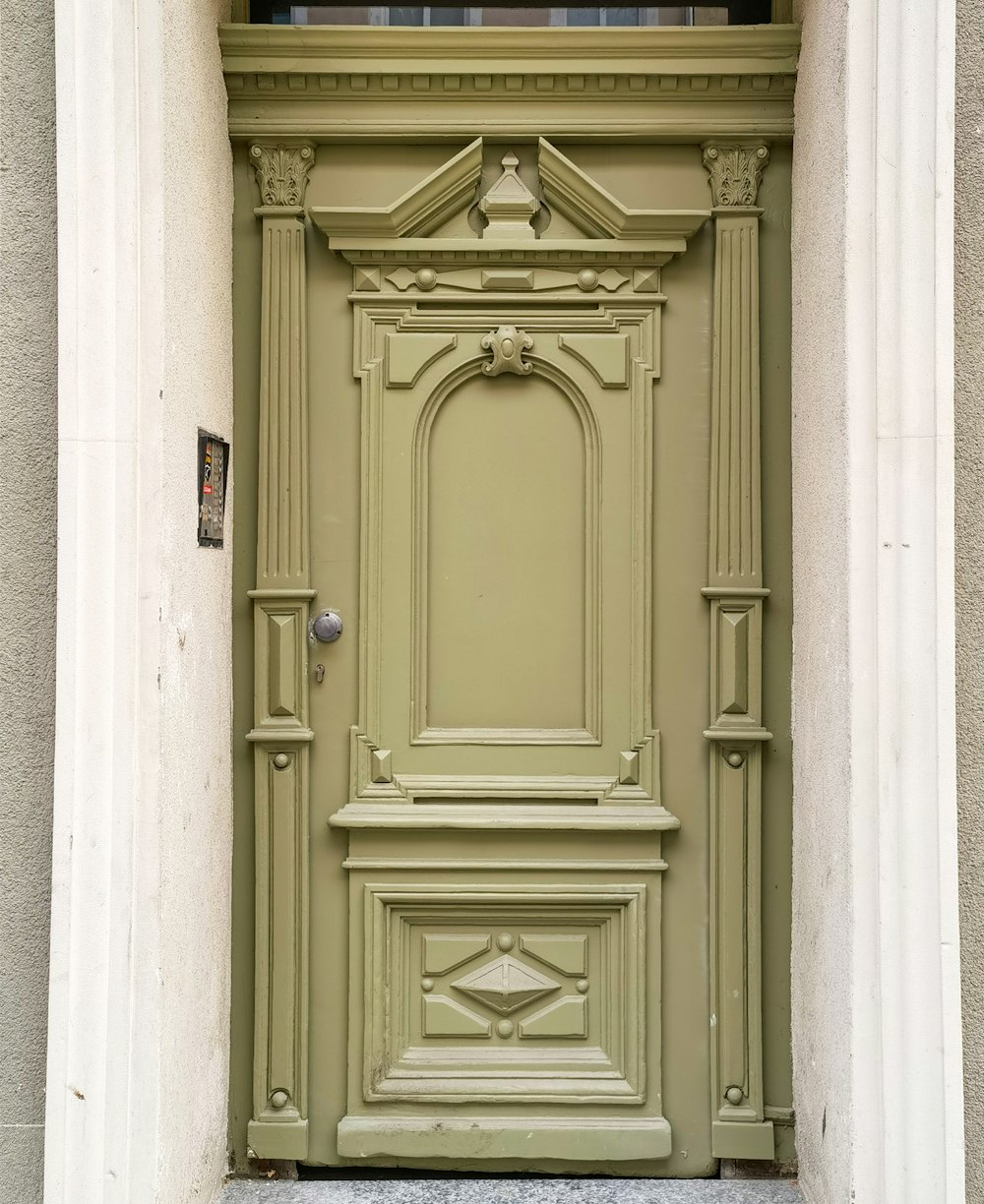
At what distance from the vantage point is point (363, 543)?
2369mm

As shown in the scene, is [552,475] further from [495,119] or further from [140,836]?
[140,836]

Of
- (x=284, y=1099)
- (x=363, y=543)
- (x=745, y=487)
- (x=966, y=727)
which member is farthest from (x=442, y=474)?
(x=284, y=1099)

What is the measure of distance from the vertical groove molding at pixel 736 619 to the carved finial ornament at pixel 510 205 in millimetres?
449

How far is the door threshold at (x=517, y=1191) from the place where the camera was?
224 cm

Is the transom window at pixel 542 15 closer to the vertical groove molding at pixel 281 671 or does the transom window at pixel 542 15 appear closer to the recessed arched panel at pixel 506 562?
the vertical groove molding at pixel 281 671

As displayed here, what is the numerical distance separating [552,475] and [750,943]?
4.06 feet

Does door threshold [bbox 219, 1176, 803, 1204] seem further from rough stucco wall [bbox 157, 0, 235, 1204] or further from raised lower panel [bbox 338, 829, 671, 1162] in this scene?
rough stucco wall [bbox 157, 0, 235, 1204]

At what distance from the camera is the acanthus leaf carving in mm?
2352

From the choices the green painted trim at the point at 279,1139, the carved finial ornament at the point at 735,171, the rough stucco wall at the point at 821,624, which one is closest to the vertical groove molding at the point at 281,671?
the green painted trim at the point at 279,1139

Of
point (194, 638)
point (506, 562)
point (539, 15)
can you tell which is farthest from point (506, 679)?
point (539, 15)

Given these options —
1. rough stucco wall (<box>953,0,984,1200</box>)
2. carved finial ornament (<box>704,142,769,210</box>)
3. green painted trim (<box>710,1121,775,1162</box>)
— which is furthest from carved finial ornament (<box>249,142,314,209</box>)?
green painted trim (<box>710,1121,775,1162</box>)

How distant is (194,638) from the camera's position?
2145 mm

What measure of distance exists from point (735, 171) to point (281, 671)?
1.63 meters

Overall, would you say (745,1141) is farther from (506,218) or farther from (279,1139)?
(506,218)
